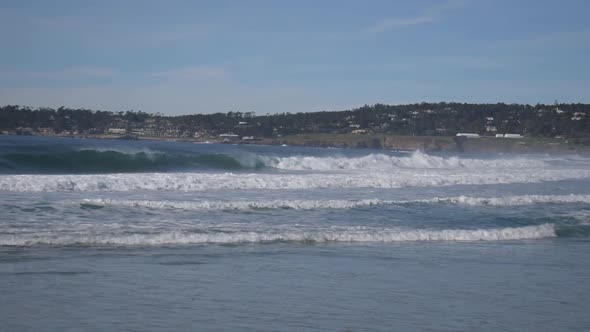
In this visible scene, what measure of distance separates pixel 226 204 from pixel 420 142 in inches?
3230

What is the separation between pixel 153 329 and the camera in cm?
760

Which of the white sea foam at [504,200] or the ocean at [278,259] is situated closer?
the ocean at [278,259]

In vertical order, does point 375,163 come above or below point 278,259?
below

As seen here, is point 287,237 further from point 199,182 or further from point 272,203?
point 199,182

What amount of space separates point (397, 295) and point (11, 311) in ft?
15.4

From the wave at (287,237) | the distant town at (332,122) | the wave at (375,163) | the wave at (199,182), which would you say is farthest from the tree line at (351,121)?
the wave at (287,237)

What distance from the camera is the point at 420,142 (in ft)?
320

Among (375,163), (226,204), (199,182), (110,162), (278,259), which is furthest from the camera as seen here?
(375,163)

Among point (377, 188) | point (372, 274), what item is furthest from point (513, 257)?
point (377, 188)

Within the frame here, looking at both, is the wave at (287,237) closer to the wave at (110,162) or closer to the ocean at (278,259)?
the ocean at (278,259)

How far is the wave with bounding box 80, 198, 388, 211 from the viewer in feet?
56.0

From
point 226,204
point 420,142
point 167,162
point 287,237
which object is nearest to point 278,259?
point 287,237

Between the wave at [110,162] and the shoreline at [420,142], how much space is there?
5152 centimetres

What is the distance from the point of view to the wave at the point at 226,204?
17.1 meters
